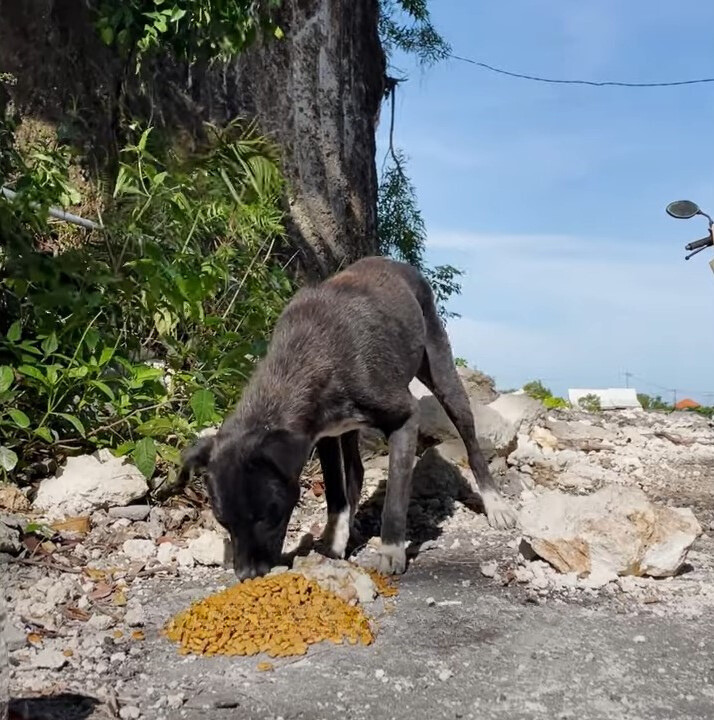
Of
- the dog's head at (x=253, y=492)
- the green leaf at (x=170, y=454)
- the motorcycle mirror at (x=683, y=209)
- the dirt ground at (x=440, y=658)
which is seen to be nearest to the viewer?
the dirt ground at (x=440, y=658)

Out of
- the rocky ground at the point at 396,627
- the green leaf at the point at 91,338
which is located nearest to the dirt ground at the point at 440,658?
the rocky ground at the point at 396,627

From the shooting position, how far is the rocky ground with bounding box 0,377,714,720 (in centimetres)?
328

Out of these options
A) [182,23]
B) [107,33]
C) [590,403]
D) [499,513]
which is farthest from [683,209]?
[590,403]

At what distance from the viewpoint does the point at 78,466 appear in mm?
5570

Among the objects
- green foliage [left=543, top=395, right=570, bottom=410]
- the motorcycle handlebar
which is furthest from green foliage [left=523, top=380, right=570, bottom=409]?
the motorcycle handlebar

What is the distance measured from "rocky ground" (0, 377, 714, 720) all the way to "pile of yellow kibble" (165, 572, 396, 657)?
0.24 feet

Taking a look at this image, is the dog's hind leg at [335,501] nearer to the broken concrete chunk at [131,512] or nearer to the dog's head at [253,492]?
the dog's head at [253,492]

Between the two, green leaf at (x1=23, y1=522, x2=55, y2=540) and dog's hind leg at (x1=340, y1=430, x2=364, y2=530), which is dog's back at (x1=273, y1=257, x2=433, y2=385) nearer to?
dog's hind leg at (x1=340, y1=430, x2=364, y2=530)

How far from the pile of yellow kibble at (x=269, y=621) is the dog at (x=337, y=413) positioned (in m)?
0.31

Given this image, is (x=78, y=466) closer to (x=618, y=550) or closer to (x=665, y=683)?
(x=618, y=550)

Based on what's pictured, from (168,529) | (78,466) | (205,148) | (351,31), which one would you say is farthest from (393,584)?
(351,31)

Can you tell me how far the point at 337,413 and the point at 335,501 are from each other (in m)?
0.65

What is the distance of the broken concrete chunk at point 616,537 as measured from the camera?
4.60 metres

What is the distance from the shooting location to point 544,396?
1207 centimetres
